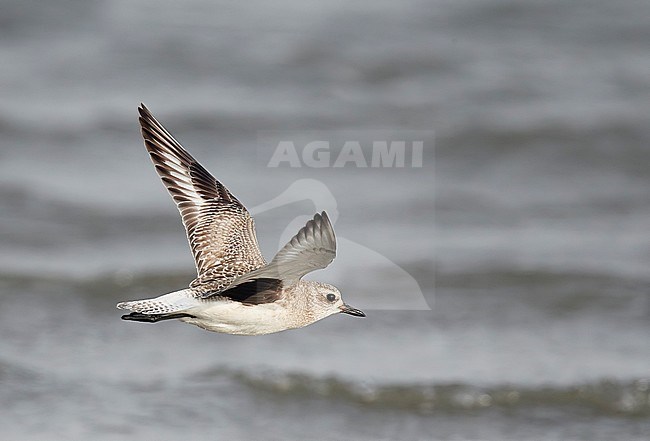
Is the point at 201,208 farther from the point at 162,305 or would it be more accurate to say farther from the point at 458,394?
the point at 458,394

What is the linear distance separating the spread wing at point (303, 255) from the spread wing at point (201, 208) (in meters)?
0.69

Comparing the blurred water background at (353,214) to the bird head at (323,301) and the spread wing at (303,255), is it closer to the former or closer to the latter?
the bird head at (323,301)

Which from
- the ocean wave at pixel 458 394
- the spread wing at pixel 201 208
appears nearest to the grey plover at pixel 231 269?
the spread wing at pixel 201 208

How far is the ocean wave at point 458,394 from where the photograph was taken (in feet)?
26.5

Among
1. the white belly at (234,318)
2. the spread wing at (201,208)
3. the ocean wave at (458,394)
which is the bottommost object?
the white belly at (234,318)

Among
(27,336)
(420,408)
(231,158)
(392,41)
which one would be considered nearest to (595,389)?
(420,408)

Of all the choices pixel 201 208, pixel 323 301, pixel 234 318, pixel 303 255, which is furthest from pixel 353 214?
pixel 303 255

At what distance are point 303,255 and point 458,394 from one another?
435cm

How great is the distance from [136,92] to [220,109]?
1.34 meters

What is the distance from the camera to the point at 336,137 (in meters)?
13.1

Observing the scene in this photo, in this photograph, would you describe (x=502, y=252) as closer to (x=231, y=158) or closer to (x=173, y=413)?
(x=231, y=158)

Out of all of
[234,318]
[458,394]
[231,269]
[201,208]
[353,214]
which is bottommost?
[234,318]

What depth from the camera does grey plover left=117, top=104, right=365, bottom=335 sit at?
4285 mm

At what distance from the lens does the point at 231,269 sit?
5.23 meters
